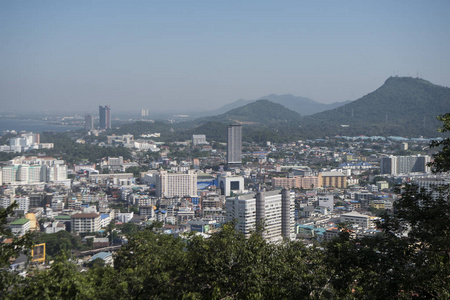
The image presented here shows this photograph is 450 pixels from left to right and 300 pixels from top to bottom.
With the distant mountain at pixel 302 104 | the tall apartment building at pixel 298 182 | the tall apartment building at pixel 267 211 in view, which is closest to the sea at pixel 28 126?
the tall apartment building at pixel 298 182

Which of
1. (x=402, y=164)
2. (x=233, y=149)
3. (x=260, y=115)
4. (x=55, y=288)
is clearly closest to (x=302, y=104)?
(x=260, y=115)

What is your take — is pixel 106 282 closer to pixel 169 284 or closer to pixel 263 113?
pixel 169 284

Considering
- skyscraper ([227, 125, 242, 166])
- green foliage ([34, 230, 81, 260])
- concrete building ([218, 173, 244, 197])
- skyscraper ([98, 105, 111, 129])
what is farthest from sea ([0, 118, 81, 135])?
green foliage ([34, 230, 81, 260])

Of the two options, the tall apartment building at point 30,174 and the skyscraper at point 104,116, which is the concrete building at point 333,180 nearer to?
the tall apartment building at point 30,174

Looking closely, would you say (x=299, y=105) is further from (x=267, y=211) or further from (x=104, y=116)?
(x=267, y=211)

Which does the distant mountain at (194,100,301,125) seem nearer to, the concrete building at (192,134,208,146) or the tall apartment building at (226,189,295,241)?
the concrete building at (192,134,208,146)
